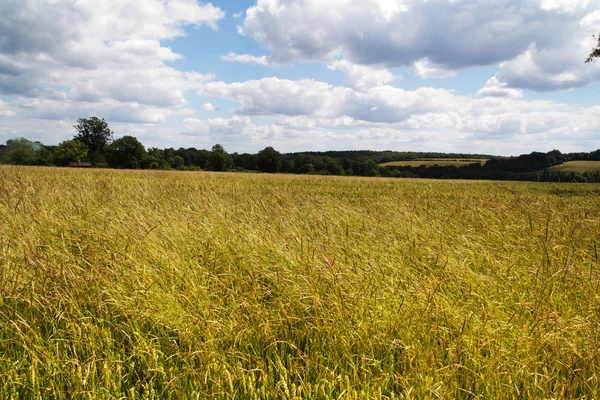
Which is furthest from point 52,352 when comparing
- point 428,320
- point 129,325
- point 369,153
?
point 369,153

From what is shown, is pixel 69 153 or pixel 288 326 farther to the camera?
pixel 69 153

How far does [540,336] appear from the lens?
7.80ft

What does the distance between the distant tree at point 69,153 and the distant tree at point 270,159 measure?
47.9 meters

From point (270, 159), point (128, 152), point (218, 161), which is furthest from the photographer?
point (218, 161)

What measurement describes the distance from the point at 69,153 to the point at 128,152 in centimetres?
1604

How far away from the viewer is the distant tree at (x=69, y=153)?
8851 cm

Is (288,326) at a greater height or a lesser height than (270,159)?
lesser

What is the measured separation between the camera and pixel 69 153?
88.2 m

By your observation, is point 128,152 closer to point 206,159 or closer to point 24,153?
point 206,159

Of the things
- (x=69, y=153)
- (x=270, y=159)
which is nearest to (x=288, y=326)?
(x=270, y=159)

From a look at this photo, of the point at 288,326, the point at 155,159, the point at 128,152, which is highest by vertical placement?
the point at 128,152

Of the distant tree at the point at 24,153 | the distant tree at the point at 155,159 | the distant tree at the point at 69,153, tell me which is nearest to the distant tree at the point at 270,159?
the distant tree at the point at 155,159

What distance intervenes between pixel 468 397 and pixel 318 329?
101cm

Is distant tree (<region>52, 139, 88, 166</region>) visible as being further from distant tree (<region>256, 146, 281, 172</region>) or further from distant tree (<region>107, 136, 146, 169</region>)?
distant tree (<region>256, 146, 281, 172</region>)
